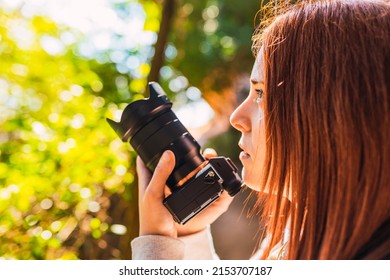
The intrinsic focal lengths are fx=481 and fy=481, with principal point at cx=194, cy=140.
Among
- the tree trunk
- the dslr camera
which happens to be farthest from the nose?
the tree trunk

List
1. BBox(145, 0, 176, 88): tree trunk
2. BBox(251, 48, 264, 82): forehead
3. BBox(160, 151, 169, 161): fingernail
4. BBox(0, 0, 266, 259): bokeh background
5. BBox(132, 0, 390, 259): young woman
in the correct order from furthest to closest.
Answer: BBox(145, 0, 176, 88): tree trunk → BBox(0, 0, 266, 259): bokeh background → BBox(160, 151, 169, 161): fingernail → BBox(251, 48, 264, 82): forehead → BBox(132, 0, 390, 259): young woman

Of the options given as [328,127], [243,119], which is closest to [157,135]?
[243,119]

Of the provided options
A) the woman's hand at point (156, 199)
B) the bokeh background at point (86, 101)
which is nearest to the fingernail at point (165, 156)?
the woman's hand at point (156, 199)

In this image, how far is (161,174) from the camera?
89 centimetres

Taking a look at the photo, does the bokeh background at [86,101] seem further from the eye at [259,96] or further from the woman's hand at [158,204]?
the eye at [259,96]

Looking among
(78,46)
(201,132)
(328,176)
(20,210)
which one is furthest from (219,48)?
(328,176)

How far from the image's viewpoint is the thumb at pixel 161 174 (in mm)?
889

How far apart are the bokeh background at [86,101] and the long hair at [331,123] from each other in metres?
0.60

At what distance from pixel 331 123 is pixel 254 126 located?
17cm

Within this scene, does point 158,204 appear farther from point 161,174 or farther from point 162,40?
point 162,40

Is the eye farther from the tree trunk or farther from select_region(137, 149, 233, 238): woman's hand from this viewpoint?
the tree trunk

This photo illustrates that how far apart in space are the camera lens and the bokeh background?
469 millimetres

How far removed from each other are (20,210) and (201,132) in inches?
47.8

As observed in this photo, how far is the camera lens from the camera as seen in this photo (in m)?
0.91
